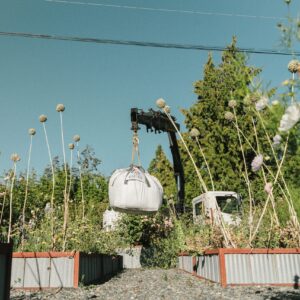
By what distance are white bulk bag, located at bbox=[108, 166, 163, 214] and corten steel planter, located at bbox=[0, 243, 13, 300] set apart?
1780 mm

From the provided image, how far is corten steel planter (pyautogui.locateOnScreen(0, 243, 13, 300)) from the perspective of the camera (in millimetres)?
2166

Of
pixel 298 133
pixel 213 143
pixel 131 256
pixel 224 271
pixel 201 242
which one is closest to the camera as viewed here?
pixel 298 133

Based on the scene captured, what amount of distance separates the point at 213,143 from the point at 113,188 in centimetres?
978

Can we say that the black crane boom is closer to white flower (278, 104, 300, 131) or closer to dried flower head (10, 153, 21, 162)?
dried flower head (10, 153, 21, 162)

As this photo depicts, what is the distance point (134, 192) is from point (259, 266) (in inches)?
61.1

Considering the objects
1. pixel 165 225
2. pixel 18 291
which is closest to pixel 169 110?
pixel 18 291

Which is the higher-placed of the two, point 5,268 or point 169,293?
point 5,268

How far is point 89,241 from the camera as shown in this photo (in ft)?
16.4

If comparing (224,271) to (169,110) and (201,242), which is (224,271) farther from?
→ (169,110)

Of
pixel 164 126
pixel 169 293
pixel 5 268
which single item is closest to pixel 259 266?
pixel 169 293

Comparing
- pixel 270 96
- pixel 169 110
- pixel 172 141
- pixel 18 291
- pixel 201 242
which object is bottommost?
pixel 18 291

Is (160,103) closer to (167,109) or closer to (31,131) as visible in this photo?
(167,109)

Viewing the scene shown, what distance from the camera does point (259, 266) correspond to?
387cm

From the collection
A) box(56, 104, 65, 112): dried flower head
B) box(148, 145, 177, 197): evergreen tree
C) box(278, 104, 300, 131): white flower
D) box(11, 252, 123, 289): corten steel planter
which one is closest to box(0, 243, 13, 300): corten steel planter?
box(278, 104, 300, 131): white flower
